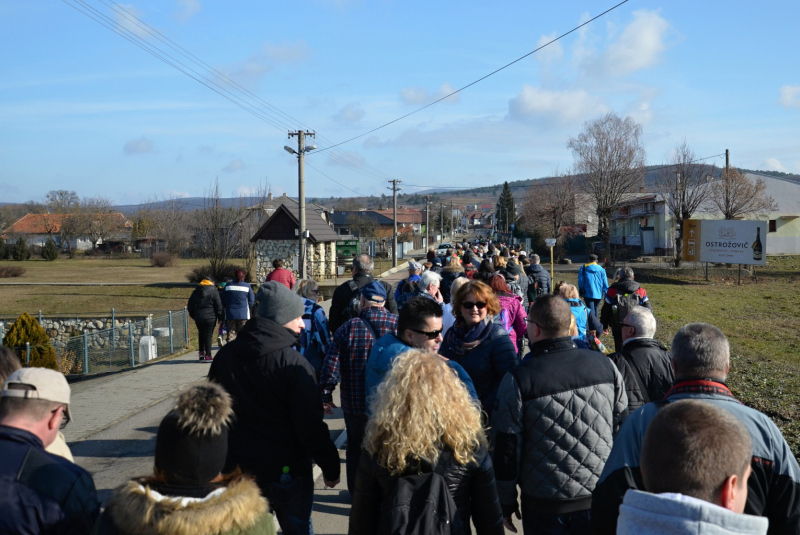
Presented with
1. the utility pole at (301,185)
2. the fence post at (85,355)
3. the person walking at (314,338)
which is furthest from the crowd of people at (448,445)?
the utility pole at (301,185)

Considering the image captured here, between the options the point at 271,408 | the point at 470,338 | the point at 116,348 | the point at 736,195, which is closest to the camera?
the point at 271,408

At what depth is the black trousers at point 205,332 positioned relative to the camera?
1216 cm

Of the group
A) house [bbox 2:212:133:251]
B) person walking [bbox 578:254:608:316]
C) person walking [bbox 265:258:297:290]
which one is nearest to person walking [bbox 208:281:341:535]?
person walking [bbox 265:258:297:290]

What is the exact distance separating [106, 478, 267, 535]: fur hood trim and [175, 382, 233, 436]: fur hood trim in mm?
246

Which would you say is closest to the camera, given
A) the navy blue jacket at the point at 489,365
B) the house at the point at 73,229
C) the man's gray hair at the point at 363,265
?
the navy blue jacket at the point at 489,365

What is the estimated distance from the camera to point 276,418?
370cm

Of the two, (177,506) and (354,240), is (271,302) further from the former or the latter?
(354,240)

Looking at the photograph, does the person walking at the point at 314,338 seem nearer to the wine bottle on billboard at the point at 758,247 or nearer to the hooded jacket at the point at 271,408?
the hooded jacket at the point at 271,408

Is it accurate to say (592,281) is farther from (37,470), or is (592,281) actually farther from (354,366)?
(37,470)

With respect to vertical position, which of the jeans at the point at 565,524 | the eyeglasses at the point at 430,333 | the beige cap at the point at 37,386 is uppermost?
the eyeglasses at the point at 430,333

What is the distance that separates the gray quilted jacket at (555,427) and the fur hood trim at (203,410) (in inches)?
63.2

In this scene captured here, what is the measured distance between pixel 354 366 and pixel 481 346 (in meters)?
1.00

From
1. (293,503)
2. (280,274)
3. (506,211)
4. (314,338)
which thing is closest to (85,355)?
(280,274)

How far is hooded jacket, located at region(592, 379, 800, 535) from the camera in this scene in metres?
2.55
